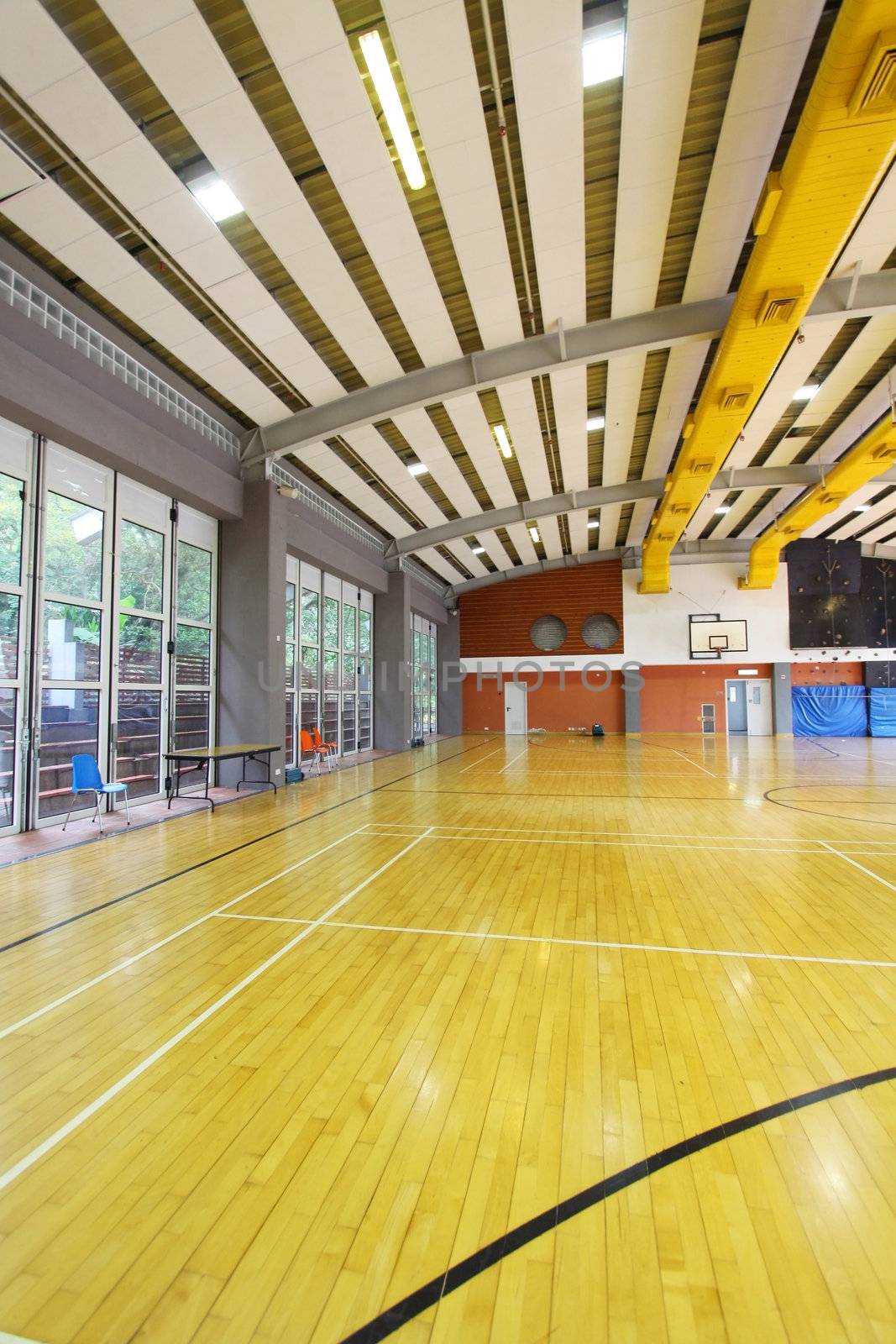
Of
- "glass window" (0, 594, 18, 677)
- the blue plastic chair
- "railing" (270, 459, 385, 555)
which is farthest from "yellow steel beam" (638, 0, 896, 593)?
the blue plastic chair

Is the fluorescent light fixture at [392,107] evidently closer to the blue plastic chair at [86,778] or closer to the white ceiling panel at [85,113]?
the white ceiling panel at [85,113]

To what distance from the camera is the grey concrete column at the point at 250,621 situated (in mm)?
10531

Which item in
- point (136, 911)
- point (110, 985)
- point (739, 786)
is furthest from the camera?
point (739, 786)

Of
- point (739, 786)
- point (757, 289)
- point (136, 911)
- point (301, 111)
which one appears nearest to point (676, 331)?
point (757, 289)

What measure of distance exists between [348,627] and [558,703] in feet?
32.5

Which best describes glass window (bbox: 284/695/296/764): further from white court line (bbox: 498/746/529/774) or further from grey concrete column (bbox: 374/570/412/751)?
grey concrete column (bbox: 374/570/412/751)

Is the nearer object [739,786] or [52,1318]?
[52,1318]

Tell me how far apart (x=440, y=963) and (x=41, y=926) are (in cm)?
268

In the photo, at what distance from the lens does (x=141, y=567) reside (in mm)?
8922

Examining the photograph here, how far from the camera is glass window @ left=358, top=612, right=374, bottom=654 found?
55.8ft

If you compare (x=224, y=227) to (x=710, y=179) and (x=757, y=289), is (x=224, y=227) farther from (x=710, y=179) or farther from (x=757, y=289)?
(x=757, y=289)

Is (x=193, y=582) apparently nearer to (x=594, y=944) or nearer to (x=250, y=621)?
A: (x=250, y=621)

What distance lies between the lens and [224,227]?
6.48 m

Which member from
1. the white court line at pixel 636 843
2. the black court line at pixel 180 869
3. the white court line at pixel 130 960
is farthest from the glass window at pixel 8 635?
the white court line at pixel 636 843
